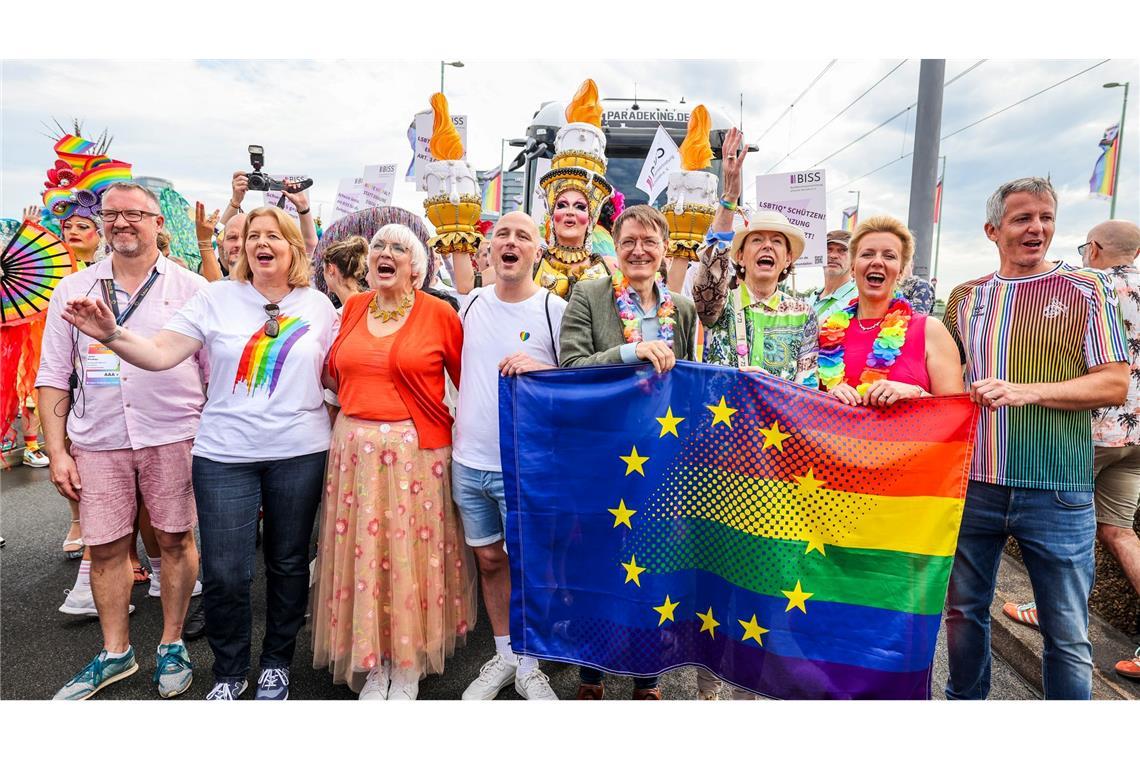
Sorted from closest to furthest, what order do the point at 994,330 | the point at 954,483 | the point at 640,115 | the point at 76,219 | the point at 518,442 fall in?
the point at 954,483 < the point at 994,330 < the point at 518,442 < the point at 76,219 < the point at 640,115

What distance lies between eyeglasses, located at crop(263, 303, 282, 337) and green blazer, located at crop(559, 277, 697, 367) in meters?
1.25

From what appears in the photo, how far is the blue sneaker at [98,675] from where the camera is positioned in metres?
2.70

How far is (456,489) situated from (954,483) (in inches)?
77.2

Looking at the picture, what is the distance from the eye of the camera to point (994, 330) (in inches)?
92.0

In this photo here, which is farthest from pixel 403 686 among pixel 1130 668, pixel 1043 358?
pixel 1130 668

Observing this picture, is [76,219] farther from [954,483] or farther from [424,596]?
[954,483]

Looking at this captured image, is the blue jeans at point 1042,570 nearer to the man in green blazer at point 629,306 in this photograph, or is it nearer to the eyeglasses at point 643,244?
the man in green blazer at point 629,306

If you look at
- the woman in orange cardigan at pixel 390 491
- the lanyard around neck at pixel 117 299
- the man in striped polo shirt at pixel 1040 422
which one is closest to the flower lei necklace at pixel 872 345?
the man in striped polo shirt at pixel 1040 422

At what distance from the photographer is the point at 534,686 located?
2.72 m

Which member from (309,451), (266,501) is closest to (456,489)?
(309,451)

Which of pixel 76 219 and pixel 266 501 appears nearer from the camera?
pixel 266 501

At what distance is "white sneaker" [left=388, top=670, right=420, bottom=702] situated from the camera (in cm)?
266

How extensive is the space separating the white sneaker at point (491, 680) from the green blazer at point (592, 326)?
1466mm

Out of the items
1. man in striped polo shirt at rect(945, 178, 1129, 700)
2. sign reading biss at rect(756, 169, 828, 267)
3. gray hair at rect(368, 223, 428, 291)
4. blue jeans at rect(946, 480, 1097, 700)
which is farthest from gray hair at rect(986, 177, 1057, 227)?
sign reading biss at rect(756, 169, 828, 267)
